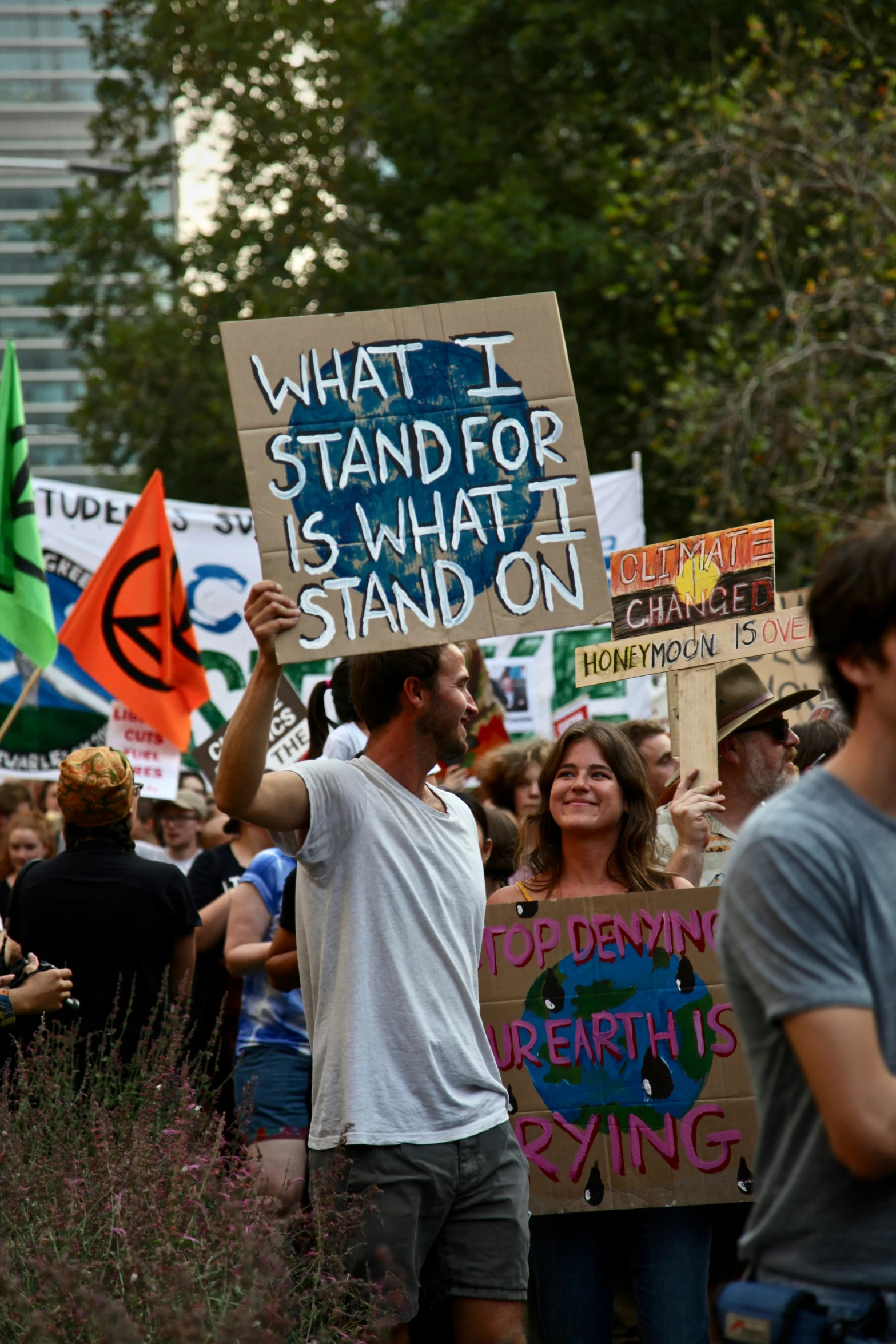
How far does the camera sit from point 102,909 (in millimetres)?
4238

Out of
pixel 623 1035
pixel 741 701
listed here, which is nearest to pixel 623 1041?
pixel 623 1035

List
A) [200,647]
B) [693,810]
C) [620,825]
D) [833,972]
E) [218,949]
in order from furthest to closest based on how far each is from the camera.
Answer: [200,647]
[218,949]
[620,825]
[693,810]
[833,972]

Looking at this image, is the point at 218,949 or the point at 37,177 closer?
the point at 218,949

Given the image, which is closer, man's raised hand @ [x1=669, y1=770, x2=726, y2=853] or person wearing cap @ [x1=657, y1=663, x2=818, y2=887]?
man's raised hand @ [x1=669, y1=770, x2=726, y2=853]

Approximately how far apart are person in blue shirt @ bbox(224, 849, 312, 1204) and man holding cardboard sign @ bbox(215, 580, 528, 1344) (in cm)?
126

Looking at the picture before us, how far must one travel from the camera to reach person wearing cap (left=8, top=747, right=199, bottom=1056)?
423cm

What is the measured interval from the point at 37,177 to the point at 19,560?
253ft

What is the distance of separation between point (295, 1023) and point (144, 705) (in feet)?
9.41

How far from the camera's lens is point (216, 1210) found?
10.0 feet

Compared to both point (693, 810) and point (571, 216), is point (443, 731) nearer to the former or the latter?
point (693, 810)

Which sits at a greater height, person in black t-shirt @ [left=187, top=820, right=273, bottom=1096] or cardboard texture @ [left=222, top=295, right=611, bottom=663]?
cardboard texture @ [left=222, top=295, right=611, bottom=663]

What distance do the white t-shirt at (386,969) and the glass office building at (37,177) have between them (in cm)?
7406

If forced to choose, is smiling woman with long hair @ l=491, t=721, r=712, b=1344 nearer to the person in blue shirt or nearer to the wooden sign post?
the wooden sign post

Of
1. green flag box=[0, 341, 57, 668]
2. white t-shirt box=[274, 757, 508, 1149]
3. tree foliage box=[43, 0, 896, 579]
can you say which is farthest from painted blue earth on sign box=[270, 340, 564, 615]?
tree foliage box=[43, 0, 896, 579]
